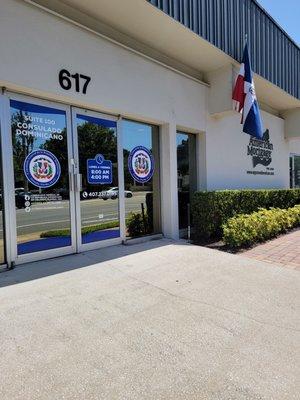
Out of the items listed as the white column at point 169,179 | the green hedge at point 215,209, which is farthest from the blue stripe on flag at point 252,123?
the white column at point 169,179

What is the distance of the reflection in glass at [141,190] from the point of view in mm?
6711

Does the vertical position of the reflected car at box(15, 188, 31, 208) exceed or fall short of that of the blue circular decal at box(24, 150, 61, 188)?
it falls short

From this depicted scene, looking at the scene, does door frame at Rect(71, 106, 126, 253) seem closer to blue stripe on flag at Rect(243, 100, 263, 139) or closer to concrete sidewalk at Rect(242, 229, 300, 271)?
concrete sidewalk at Rect(242, 229, 300, 271)

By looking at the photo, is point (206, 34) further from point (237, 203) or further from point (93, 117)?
point (237, 203)

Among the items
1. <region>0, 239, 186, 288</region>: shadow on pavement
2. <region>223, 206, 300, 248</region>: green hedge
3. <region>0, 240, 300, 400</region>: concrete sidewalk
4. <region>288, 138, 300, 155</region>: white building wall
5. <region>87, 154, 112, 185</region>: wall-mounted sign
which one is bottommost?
<region>0, 240, 300, 400</region>: concrete sidewalk

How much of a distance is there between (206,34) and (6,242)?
18.8 ft

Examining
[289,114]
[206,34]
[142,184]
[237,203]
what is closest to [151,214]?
[142,184]

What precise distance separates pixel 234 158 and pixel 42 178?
247 inches

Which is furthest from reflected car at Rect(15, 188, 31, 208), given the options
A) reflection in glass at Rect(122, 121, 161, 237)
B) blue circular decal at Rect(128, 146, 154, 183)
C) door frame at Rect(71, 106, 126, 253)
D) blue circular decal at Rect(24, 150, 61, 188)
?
blue circular decal at Rect(128, 146, 154, 183)

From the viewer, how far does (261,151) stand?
11.4 meters

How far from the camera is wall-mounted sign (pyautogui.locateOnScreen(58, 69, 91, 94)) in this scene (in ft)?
17.3

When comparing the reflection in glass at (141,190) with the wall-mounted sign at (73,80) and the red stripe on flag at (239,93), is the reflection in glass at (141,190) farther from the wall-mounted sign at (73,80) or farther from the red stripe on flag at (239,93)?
the red stripe on flag at (239,93)

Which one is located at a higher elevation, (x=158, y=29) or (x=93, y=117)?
(x=158, y=29)

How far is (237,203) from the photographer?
8.13 m
